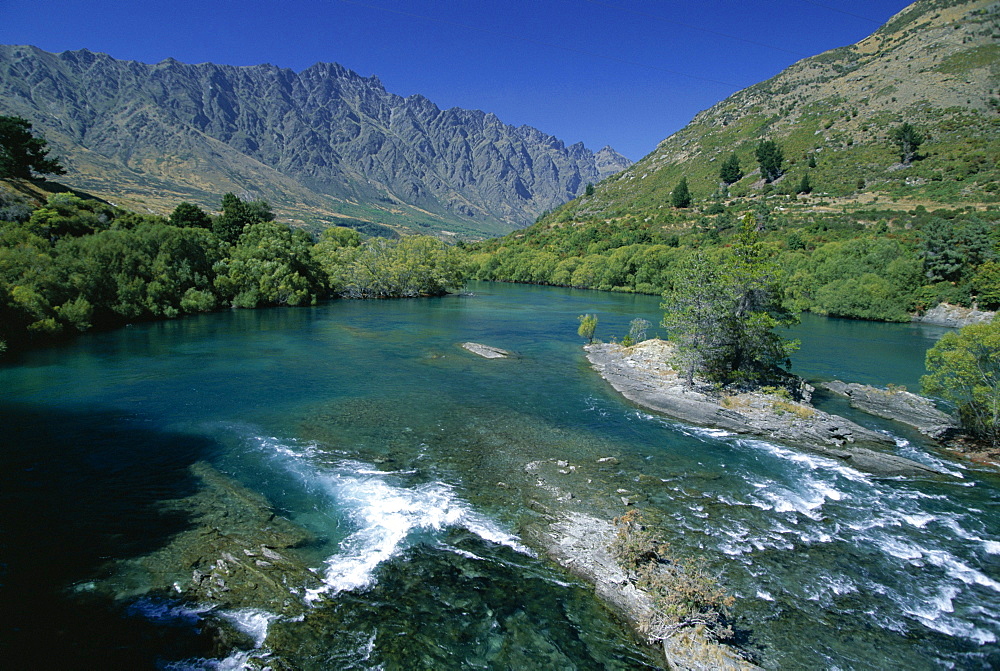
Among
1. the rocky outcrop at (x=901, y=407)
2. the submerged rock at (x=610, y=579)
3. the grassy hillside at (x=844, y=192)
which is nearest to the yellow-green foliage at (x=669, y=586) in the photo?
the submerged rock at (x=610, y=579)

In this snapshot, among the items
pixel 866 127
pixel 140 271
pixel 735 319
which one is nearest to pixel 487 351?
pixel 735 319

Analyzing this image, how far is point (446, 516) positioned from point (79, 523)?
427 inches

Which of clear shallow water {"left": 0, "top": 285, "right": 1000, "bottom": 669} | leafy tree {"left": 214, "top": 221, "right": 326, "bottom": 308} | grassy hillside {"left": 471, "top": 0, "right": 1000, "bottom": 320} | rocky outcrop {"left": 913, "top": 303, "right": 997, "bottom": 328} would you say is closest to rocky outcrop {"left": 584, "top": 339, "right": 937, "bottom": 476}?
clear shallow water {"left": 0, "top": 285, "right": 1000, "bottom": 669}

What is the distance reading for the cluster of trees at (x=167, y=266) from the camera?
1558 inches

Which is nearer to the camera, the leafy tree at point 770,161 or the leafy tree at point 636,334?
the leafy tree at point 636,334

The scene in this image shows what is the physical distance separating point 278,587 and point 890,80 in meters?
181

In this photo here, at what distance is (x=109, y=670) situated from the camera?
29.8ft

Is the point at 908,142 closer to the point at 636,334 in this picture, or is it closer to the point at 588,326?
the point at 636,334

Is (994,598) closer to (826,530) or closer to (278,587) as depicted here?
(826,530)

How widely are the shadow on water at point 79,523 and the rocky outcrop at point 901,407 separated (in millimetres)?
31836

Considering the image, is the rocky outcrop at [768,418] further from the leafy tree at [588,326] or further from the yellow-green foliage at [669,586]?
the leafy tree at [588,326]

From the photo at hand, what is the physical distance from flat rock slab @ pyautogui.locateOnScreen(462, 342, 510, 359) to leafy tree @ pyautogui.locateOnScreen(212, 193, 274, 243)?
4967cm

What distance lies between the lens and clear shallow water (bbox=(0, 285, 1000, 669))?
1043cm

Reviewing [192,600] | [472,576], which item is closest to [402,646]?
[472,576]
